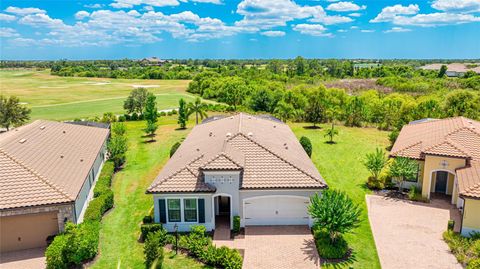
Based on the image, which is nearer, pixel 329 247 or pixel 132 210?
pixel 329 247

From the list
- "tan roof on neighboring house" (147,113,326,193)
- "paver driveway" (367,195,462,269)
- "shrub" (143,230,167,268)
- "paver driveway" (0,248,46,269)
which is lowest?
"paver driveway" (0,248,46,269)

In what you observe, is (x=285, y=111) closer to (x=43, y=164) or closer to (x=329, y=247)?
(x=329, y=247)

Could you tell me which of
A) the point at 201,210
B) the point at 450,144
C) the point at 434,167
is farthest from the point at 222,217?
the point at 450,144

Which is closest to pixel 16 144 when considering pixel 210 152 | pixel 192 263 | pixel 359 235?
pixel 210 152

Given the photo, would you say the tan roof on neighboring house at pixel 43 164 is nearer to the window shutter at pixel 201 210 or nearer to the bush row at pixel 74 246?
the bush row at pixel 74 246

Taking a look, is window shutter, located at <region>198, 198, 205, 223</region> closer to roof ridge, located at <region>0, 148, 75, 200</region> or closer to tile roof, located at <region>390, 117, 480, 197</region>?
roof ridge, located at <region>0, 148, 75, 200</region>

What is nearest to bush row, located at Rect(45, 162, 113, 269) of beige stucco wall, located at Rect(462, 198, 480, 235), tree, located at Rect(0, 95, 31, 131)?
beige stucco wall, located at Rect(462, 198, 480, 235)
